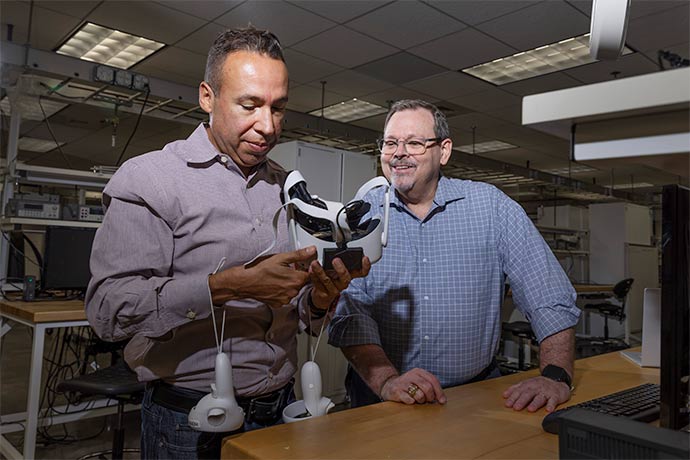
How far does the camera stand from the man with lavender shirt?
83 centimetres

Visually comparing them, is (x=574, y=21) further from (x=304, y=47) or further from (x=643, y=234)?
(x=643, y=234)

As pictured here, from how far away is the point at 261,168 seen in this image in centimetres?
106

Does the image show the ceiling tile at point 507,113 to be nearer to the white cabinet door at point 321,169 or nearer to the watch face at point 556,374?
the white cabinet door at point 321,169

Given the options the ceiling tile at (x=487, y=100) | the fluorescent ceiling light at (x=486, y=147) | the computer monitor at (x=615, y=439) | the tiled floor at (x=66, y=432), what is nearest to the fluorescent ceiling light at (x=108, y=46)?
the tiled floor at (x=66, y=432)

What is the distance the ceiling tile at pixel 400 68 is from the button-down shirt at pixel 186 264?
3614 millimetres

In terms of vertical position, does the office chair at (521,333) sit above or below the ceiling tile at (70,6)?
below

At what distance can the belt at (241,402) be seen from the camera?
0.95m

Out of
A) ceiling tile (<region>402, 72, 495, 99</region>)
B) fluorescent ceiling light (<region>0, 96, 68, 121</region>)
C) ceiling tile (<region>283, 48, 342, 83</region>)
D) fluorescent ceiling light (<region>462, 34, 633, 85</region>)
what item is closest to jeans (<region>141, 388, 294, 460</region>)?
ceiling tile (<region>283, 48, 342, 83</region>)

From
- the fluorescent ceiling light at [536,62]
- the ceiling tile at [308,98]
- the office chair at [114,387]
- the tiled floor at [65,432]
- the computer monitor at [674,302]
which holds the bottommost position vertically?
the tiled floor at [65,432]

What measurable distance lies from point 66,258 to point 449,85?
148 inches

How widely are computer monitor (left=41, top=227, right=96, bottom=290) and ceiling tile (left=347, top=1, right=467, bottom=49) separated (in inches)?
94.2

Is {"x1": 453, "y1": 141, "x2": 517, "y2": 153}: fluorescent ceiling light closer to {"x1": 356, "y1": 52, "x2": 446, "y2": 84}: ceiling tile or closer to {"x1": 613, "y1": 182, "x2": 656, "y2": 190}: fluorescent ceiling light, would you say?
{"x1": 356, "y1": 52, "x2": 446, "y2": 84}: ceiling tile

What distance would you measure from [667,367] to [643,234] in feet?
26.5

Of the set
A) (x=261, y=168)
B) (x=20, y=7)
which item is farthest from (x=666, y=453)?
(x=20, y=7)
